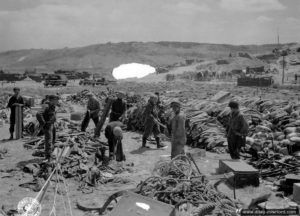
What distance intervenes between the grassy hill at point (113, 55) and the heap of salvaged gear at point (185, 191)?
84186 millimetres

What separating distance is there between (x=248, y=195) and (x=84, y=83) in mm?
38555

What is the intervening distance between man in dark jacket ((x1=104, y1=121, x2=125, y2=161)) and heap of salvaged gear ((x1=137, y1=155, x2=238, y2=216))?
240 centimetres

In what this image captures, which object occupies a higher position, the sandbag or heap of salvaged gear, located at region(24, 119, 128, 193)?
the sandbag

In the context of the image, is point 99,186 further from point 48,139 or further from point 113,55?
point 113,55

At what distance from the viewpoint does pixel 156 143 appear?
11.4 meters

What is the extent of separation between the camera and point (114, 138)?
843 cm

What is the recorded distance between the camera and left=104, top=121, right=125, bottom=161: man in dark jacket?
8.32 m

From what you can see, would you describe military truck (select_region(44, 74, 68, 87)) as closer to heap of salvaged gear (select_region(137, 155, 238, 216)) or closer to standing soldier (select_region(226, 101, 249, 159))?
standing soldier (select_region(226, 101, 249, 159))

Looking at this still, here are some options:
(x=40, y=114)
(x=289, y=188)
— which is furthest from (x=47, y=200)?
(x=289, y=188)

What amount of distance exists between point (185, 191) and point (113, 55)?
109584 mm

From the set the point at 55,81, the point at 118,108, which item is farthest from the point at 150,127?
the point at 55,81

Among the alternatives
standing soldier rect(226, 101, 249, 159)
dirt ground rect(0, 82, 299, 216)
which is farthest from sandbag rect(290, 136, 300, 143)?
standing soldier rect(226, 101, 249, 159)

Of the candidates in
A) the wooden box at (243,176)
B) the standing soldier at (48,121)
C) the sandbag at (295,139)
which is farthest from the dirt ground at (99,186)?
the sandbag at (295,139)

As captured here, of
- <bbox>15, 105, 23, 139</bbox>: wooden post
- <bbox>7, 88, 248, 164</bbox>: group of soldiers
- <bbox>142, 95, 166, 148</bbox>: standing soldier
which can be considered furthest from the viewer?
<bbox>15, 105, 23, 139</bbox>: wooden post
